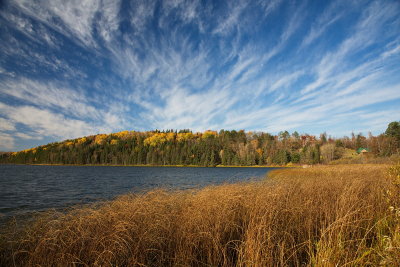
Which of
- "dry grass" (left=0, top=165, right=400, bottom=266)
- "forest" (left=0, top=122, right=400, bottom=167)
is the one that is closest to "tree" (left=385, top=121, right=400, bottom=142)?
"forest" (left=0, top=122, right=400, bottom=167)

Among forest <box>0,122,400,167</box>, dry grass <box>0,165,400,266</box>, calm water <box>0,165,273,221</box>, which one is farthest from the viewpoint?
forest <box>0,122,400,167</box>

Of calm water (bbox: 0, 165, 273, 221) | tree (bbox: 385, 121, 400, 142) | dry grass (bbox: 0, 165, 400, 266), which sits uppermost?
tree (bbox: 385, 121, 400, 142)

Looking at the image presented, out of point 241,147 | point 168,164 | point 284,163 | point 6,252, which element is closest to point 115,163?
point 168,164

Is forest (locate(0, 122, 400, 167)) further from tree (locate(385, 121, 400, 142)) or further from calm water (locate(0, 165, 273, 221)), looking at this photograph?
calm water (locate(0, 165, 273, 221))

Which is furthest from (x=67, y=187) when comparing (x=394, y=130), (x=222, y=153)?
(x=222, y=153)

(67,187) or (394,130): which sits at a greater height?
(394,130)

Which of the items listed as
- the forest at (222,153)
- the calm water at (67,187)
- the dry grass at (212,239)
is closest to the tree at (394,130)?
the forest at (222,153)

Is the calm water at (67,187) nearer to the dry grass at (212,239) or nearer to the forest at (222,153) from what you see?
the dry grass at (212,239)

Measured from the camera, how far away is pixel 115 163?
397 feet

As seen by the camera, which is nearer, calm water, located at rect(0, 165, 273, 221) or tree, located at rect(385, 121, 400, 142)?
calm water, located at rect(0, 165, 273, 221)

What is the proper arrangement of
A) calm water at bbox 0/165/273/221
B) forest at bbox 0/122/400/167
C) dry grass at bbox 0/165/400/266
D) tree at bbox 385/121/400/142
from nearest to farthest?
dry grass at bbox 0/165/400/266 → calm water at bbox 0/165/273/221 → tree at bbox 385/121/400/142 → forest at bbox 0/122/400/167

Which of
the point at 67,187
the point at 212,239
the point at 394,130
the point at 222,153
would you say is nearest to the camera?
the point at 212,239

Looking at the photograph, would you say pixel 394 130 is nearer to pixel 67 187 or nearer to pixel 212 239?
pixel 212 239

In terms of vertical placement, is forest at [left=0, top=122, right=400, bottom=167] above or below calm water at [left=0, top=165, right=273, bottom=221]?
above
